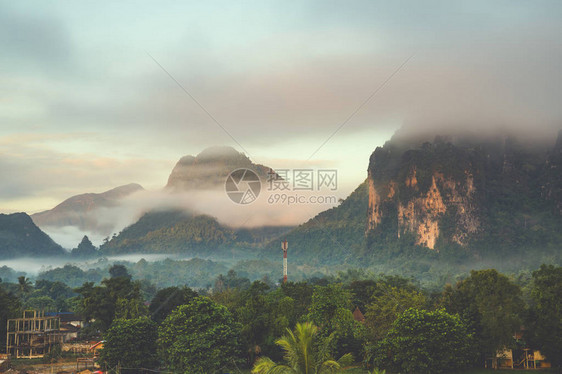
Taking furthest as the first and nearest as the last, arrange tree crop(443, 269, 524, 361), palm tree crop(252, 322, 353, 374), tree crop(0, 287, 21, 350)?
tree crop(0, 287, 21, 350) < tree crop(443, 269, 524, 361) < palm tree crop(252, 322, 353, 374)

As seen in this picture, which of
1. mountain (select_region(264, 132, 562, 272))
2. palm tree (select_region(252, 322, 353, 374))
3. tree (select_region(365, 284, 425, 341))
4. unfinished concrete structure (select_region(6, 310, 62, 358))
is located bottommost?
unfinished concrete structure (select_region(6, 310, 62, 358))

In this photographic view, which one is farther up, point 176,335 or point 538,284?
point 538,284

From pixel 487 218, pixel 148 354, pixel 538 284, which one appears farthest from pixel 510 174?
pixel 148 354

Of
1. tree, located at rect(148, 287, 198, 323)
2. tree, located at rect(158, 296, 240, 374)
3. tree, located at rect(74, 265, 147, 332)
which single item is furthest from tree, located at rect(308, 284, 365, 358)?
tree, located at rect(74, 265, 147, 332)

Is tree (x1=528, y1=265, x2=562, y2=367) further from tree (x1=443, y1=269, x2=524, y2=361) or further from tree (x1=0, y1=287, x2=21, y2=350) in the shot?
tree (x1=0, y1=287, x2=21, y2=350)

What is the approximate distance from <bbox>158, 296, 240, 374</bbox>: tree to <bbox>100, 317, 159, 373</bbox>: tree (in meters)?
1.87

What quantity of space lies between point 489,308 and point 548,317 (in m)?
3.47

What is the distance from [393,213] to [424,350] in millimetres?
139471

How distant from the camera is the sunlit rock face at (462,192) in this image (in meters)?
142

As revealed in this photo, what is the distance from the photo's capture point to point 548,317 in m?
32.5

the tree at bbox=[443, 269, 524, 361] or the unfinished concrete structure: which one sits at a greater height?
the tree at bbox=[443, 269, 524, 361]

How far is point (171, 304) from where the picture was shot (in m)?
50.1

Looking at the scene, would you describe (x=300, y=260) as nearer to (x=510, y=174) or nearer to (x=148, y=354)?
(x=510, y=174)

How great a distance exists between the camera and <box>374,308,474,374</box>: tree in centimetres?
3105
